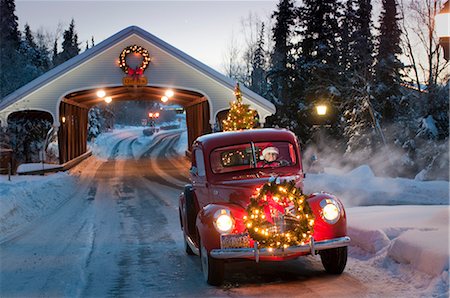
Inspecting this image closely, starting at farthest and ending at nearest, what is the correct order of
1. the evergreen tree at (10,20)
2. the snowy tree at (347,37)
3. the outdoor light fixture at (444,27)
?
the evergreen tree at (10,20) < the snowy tree at (347,37) < the outdoor light fixture at (444,27)

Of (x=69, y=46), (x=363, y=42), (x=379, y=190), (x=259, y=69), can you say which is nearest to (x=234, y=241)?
(x=379, y=190)

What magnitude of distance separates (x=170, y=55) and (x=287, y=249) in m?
23.7

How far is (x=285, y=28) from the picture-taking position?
182 feet

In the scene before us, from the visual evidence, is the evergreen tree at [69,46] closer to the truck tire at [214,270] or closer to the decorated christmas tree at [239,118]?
the decorated christmas tree at [239,118]

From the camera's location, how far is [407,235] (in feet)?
24.8

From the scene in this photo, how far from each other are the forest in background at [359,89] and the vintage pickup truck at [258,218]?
18.6m

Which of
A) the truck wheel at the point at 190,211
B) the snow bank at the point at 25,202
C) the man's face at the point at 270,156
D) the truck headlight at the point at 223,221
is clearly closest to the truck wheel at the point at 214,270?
the truck headlight at the point at 223,221

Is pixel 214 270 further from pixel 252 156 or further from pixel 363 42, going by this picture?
pixel 363 42

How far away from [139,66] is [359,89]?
1269cm

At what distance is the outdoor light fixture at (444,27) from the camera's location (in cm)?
674

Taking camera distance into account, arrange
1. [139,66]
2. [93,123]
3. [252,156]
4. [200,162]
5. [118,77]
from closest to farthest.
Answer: [252,156], [200,162], [139,66], [118,77], [93,123]

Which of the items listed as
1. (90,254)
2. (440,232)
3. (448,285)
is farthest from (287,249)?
(90,254)

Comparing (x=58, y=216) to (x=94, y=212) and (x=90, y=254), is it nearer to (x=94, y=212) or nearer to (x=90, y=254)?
(x=94, y=212)

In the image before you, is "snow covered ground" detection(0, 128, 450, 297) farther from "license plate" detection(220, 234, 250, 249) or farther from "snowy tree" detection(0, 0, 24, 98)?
"snowy tree" detection(0, 0, 24, 98)
